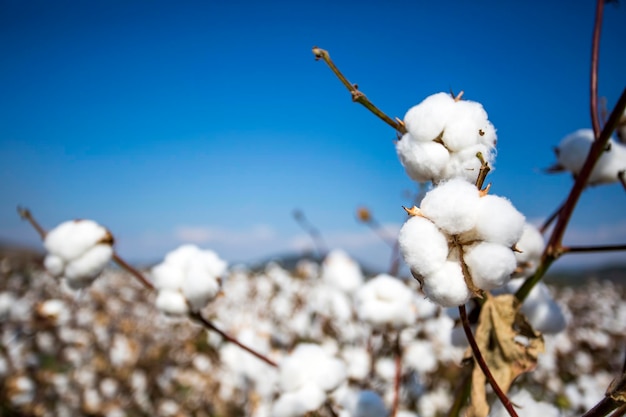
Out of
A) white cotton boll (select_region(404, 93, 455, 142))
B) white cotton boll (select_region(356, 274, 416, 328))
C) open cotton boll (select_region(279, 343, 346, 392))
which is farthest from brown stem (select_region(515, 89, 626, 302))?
white cotton boll (select_region(356, 274, 416, 328))

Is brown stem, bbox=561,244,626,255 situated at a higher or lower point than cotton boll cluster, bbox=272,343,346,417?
Answer: higher

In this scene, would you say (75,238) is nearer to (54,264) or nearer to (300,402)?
(54,264)

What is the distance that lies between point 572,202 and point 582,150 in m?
Result: 0.26

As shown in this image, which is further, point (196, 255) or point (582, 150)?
point (196, 255)

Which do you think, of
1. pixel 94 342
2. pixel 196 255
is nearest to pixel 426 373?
pixel 196 255

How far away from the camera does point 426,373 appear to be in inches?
162

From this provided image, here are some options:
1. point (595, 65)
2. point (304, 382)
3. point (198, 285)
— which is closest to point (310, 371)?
point (304, 382)

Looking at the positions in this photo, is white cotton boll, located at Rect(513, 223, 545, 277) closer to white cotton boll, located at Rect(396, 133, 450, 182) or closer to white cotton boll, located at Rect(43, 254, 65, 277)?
white cotton boll, located at Rect(396, 133, 450, 182)

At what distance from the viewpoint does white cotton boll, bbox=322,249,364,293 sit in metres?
3.34

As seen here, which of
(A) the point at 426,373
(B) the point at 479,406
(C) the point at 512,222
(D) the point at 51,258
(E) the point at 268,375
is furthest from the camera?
(A) the point at 426,373

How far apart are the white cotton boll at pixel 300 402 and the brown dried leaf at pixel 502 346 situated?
25.9 inches

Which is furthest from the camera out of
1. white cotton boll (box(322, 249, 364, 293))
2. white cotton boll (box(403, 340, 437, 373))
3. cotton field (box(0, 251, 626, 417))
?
white cotton boll (box(403, 340, 437, 373))

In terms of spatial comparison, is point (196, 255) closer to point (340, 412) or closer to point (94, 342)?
point (340, 412)

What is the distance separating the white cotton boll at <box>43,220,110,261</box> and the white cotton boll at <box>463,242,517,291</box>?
1269mm
